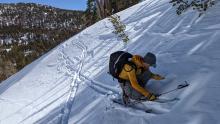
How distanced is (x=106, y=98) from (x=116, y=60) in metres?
2.24

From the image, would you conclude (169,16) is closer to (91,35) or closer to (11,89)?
(11,89)

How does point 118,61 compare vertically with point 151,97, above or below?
above

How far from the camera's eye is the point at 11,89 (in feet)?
57.8

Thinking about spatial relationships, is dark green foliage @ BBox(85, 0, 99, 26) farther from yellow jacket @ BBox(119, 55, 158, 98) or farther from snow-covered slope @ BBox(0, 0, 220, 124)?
yellow jacket @ BBox(119, 55, 158, 98)

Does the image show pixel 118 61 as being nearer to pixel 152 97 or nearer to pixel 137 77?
pixel 137 77

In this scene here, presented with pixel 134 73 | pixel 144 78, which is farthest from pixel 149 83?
pixel 134 73

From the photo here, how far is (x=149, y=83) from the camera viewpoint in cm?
813

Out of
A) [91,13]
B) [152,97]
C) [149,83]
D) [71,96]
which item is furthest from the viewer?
[91,13]

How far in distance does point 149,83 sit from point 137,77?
71cm

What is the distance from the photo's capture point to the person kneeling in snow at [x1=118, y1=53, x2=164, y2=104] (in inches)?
284

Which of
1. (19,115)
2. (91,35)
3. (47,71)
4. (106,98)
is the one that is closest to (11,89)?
(47,71)

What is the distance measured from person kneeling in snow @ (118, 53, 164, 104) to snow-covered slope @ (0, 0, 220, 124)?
237 mm

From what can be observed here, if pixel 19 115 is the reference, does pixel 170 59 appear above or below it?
Result: above

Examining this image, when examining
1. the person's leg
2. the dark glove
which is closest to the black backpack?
the person's leg
